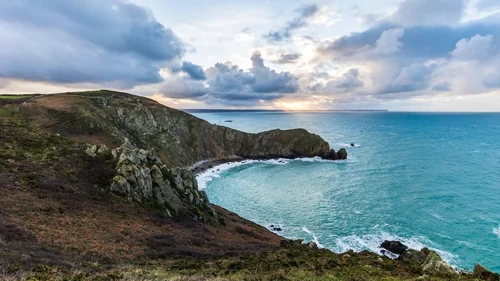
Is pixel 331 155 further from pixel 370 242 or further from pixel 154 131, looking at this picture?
pixel 370 242

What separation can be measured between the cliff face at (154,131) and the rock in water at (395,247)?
6986 centimetres

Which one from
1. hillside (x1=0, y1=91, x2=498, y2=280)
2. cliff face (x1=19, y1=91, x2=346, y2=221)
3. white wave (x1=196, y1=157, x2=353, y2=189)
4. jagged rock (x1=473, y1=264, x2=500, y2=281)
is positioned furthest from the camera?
white wave (x1=196, y1=157, x2=353, y2=189)

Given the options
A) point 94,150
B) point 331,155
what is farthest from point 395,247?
point 331,155

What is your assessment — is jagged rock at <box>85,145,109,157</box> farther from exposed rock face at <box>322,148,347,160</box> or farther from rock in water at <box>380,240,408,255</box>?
exposed rock face at <box>322,148,347,160</box>

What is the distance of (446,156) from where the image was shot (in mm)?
113875

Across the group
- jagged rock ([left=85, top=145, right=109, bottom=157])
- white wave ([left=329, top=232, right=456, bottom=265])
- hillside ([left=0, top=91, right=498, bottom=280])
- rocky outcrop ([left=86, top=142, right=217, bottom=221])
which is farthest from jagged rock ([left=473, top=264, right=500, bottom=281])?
jagged rock ([left=85, top=145, right=109, bottom=157])

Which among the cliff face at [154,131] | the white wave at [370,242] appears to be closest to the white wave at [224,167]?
the cliff face at [154,131]

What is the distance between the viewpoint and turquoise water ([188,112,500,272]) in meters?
48.3

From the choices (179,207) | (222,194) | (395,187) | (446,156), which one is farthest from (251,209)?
(446,156)

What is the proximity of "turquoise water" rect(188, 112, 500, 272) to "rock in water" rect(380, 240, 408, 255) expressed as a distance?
156 cm

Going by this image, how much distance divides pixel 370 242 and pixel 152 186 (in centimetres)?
3657

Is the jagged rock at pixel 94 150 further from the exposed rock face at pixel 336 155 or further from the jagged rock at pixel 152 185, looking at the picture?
the exposed rock face at pixel 336 155

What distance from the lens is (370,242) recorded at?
1895 inches

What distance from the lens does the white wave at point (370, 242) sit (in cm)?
4606
